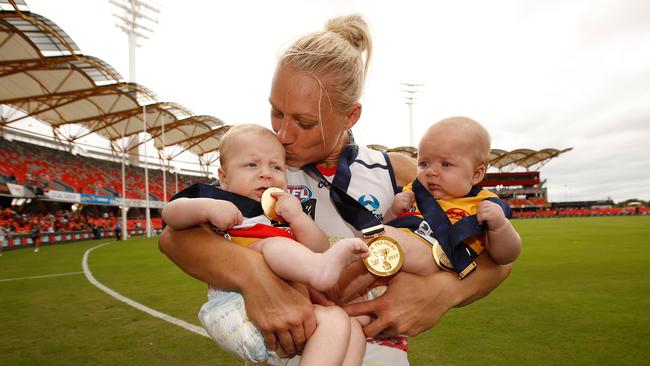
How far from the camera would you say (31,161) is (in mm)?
36375

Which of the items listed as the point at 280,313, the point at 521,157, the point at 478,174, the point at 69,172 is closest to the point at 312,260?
the point at 280,313

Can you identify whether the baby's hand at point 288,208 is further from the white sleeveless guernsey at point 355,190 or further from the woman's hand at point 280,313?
the white sleeveless guernsey at point 355,190

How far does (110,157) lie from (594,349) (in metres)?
54.2

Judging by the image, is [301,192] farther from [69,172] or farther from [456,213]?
[69,172]

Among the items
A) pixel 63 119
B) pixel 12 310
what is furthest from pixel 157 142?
pixel 12 310

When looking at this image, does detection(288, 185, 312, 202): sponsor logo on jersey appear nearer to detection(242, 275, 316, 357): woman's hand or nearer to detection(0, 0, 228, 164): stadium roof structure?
detection(242, 275, 316, 357): woman's hand

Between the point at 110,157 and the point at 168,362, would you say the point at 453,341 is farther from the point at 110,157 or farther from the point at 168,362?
the point at 110,157

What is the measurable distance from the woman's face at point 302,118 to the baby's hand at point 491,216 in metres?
0.79

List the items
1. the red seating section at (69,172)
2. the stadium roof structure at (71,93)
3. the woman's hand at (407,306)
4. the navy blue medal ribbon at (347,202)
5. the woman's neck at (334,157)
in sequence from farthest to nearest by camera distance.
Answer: the red seating section at (69,172) → the stadium roof structure at (71,93) → the woman's neck at (334,157) → the navy blue medal ribbon at (347,202) → the woman's hand at (407,306)

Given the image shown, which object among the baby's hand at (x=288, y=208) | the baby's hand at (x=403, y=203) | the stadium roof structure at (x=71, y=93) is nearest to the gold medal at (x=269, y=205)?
the baby's hand at (x=288, y=208)

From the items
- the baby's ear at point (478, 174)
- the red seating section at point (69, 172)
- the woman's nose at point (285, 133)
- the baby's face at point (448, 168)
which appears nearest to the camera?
the woman's nose at point (285, 133)

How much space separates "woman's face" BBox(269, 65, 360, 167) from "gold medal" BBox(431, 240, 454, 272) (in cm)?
72

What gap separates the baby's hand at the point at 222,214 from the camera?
1634 millimetres

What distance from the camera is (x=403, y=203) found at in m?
2.02
